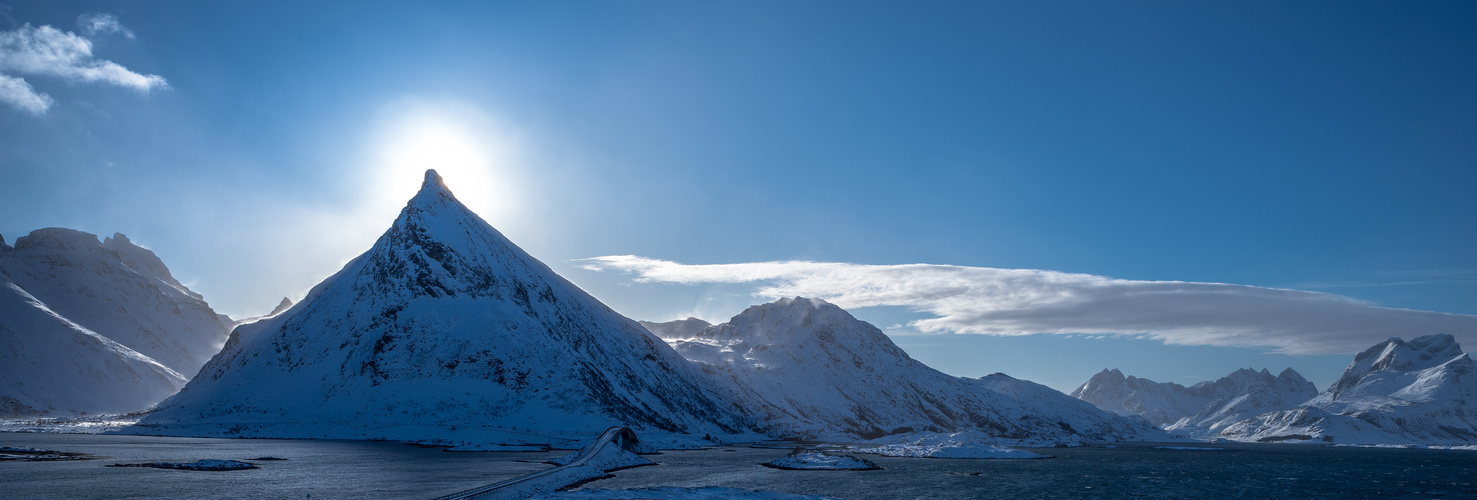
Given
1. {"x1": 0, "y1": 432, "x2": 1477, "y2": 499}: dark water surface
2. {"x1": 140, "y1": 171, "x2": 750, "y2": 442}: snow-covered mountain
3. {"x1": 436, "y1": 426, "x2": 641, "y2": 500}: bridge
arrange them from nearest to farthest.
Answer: {"x1": 436, "y1": 426, "x2": 641, "y2": 500}: bridge → {"x1": 0, "y1": 432, "x2": 1477, "y2": 499}: dark water surface → {"x1": 140, "y1": 171, "x2": 750, "y2": 442}: snow-covered mountain

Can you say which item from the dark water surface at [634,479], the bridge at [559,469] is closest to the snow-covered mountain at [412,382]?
the bridge at [559,469]

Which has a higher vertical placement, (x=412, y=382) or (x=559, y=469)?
(x=412, y=382)

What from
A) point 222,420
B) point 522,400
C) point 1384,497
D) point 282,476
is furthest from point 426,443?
point 1384,497

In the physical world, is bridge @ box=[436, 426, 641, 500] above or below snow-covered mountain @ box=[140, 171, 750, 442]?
below

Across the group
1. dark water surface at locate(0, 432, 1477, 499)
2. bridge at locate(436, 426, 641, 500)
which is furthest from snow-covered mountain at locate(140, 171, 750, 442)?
dark water surface at locate(0, 432, 1477, 499)

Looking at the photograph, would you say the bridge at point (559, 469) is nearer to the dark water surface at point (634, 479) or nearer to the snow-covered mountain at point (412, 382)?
the dark water surface at point (634, 479)

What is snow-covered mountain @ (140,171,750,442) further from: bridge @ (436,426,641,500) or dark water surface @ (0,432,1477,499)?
dark water surface @ (0,432,1477,499)

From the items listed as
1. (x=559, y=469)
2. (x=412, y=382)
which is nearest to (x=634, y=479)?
(x=559, y=469)

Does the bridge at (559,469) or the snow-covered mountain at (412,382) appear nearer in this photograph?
the bridge at (559,469)

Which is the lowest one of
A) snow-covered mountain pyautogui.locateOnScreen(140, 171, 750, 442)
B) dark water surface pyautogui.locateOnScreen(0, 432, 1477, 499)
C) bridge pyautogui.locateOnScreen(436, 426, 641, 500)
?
dark water surface pyautogui.locateOnScreen(0, 432, 1477, 499)

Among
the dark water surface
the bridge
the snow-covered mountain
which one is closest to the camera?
the bridge

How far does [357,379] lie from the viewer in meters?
170

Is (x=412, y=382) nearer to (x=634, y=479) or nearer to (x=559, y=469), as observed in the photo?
(x=559, y=469)

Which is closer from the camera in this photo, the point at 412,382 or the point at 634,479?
the point at 634,479
